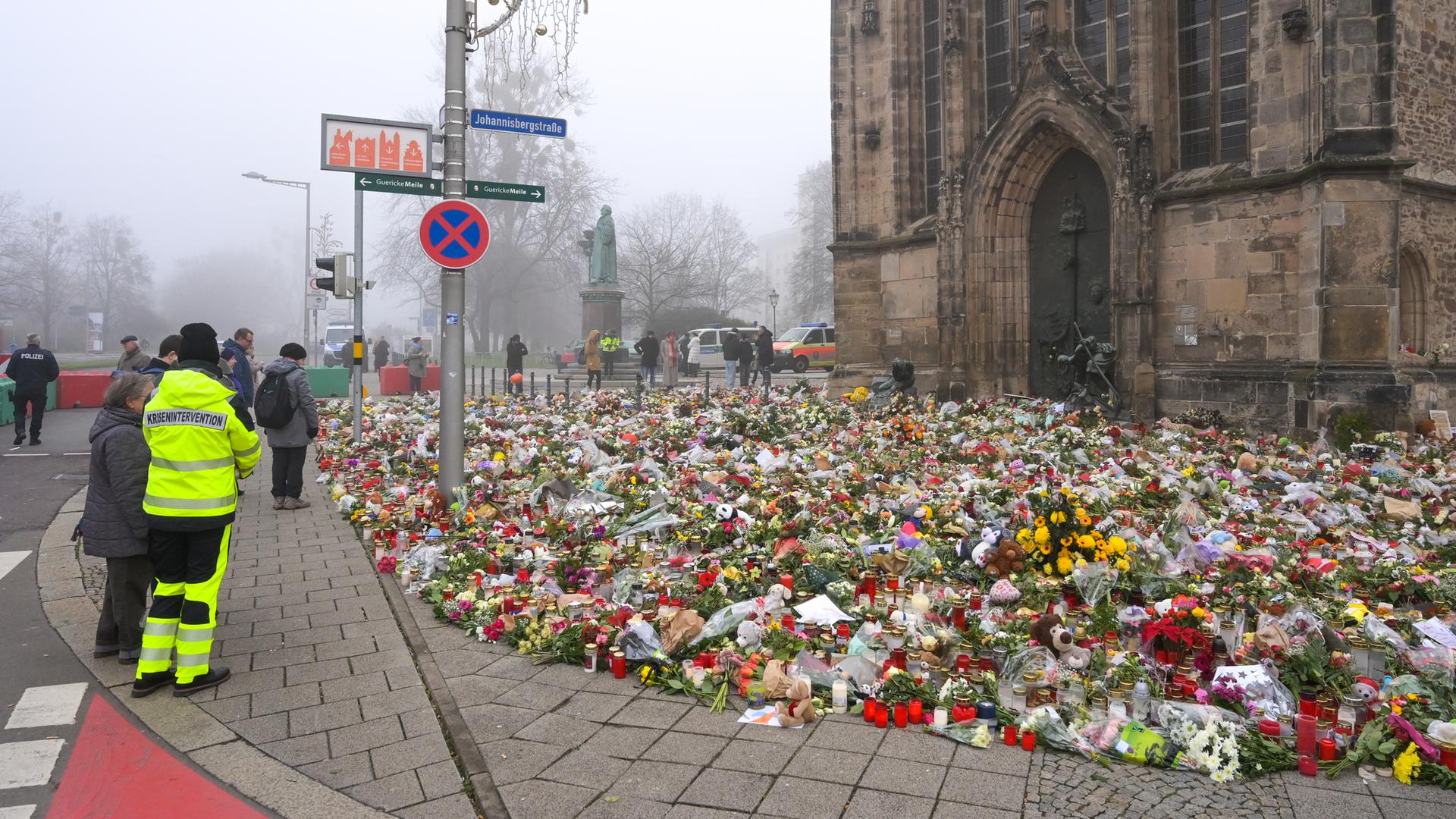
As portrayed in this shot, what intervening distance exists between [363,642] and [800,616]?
2.29m

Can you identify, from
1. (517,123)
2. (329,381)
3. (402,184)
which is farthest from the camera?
(329,381)

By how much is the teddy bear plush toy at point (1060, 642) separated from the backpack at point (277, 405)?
725 centimetres

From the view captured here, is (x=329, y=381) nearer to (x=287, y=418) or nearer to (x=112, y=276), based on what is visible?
(x=287, y=418)

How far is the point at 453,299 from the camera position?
29.0ft

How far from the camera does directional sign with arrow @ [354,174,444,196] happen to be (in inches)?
388

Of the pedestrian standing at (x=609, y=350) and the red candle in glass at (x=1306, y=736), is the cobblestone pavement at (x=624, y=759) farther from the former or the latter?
the pedestrian standing at (x=609, y=350)

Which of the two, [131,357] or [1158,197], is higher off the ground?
[1158,197]

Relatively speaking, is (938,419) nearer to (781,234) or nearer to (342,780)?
(342,780)

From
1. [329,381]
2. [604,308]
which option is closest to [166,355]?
[329,381]

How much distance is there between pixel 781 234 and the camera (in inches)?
5571

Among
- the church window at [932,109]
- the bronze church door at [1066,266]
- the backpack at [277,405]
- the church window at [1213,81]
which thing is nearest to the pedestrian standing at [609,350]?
the church window at [932,109]

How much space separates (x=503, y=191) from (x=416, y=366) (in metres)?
16.4

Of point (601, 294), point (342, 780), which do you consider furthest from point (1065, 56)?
point (601, 294)

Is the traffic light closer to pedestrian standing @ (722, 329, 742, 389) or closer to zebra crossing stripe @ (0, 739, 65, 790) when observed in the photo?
zebra crossing stripe @ (0, 739, 65, 790)
